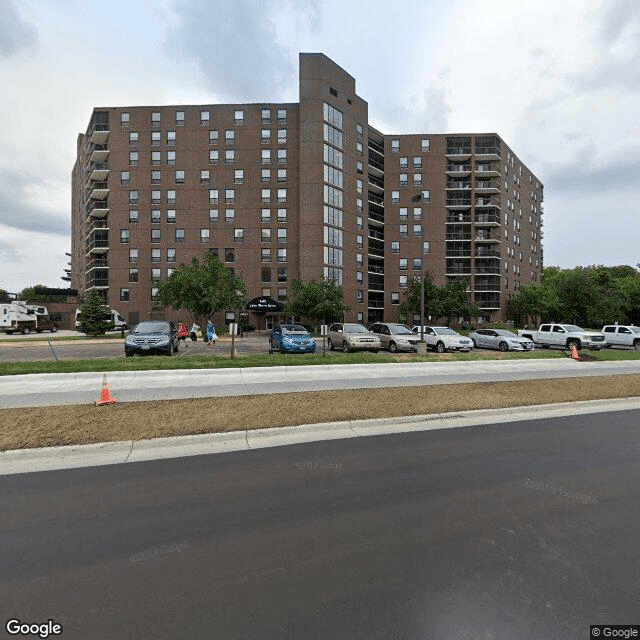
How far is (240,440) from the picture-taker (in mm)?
6730

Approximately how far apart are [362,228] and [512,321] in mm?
29494

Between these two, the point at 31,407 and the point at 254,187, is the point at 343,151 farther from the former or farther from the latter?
the point at 31,407

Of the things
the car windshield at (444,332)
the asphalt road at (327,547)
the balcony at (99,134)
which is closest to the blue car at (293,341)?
the car windshield at (444,332)

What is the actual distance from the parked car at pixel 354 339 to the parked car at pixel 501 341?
8.36m

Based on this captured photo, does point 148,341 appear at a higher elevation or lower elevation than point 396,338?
higher

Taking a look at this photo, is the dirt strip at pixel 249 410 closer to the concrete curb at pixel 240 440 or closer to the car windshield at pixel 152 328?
the concrete curb at pixel 240 440

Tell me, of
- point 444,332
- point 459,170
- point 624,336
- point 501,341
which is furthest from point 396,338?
point 459,170

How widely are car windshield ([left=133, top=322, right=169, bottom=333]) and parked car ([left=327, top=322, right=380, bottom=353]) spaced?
9.54m

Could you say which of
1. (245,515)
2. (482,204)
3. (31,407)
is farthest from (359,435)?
(482,204)

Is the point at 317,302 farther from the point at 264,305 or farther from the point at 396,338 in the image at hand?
the point at 396,338

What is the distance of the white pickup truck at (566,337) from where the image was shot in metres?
23.8

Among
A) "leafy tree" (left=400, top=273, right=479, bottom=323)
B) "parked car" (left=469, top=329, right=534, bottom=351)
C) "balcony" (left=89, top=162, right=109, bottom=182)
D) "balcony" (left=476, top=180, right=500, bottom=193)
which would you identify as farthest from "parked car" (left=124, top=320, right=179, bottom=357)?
"balcony" (left=476, top=180, right=500, bottom=193)

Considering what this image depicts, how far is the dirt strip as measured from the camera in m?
6.69

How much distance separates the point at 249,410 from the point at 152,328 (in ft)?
40.6
